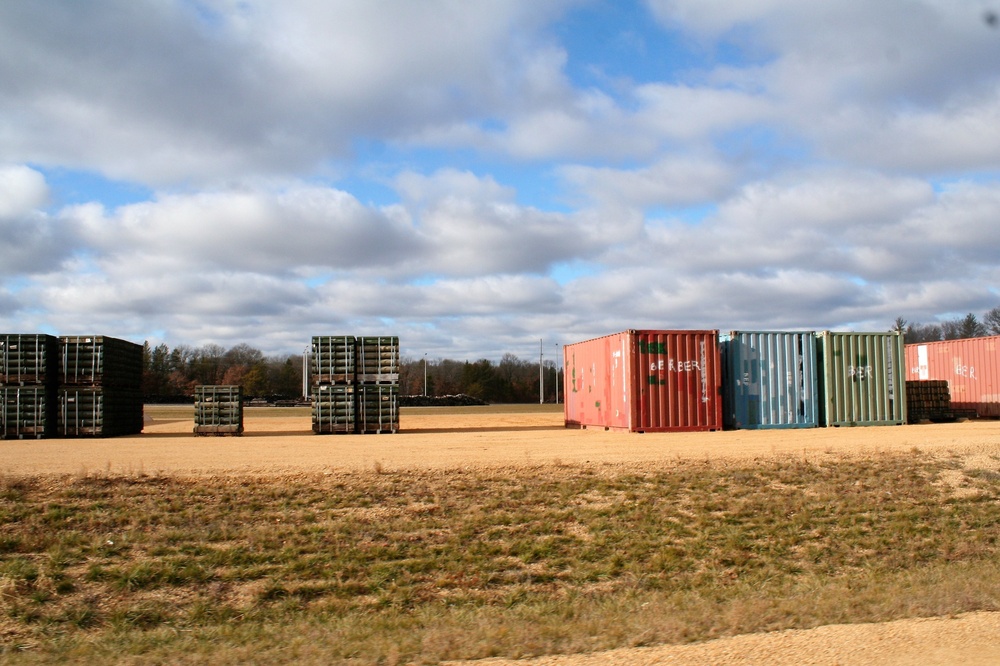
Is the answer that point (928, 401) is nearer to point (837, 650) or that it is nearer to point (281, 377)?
point (837, 650)

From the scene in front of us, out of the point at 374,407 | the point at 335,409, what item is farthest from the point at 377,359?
the point at 335,409

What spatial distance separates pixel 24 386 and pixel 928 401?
3224 cm

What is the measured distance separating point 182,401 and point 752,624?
82.1 metres

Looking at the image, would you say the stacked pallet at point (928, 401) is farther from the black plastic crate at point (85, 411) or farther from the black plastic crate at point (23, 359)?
the black plastic crate at point (23, 359)

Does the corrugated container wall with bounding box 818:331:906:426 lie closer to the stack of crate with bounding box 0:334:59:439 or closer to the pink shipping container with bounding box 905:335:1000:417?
the pink shipping container with bounding box 905:335:1000:417

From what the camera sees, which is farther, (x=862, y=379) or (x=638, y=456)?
(x=862, y=379)

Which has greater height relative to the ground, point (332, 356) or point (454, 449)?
point (332, 356)

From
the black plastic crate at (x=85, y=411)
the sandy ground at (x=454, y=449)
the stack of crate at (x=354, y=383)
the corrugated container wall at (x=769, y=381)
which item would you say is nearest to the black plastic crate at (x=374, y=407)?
the stack of crate at (x=354, y=383)

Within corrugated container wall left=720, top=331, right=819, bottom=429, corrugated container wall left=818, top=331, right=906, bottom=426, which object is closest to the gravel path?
corrugated container wall left=720, top=331, right=819, bottom=429

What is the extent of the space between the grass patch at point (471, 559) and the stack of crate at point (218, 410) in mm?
14724

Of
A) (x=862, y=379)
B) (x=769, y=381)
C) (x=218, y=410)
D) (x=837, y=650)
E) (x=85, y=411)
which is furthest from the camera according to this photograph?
(x=862, y=379)

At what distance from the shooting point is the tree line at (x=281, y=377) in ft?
358

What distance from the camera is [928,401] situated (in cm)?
3275

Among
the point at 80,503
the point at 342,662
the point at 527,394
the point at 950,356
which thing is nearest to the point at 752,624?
the point at 342,662
